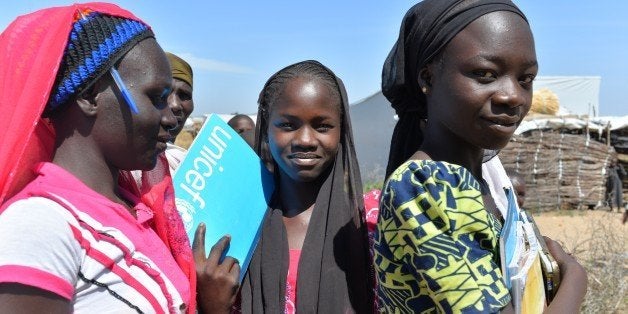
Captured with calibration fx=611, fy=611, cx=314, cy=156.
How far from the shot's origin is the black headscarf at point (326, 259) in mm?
1834

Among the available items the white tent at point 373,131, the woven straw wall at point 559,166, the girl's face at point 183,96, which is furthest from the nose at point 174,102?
the white tent at point 373,131

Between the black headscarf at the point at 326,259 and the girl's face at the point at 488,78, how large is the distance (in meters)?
0.62

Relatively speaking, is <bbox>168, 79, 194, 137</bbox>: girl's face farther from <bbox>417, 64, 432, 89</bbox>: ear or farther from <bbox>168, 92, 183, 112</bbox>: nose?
<bbox>417, 64, 432, 89</bbox>: ear

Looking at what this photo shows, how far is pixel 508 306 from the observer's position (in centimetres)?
129

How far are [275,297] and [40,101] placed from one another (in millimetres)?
917

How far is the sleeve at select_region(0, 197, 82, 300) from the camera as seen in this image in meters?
1.08

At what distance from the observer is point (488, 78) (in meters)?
1.36

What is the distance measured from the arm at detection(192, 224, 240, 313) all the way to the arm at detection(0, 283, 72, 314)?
1.82ft

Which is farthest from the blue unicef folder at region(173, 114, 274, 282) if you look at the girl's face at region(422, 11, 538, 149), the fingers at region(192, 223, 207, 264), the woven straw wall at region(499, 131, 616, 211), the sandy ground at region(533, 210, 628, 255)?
the woven straw wall at region(499, 131, 616, 211)

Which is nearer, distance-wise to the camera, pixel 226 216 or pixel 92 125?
pixel 92 125

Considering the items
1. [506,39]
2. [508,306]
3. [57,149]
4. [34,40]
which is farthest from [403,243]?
[34,40]

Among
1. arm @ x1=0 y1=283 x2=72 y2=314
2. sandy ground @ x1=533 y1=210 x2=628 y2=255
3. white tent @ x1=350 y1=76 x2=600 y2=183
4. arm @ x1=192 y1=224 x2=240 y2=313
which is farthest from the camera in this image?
white tent @ x1=350 y1=76 x2=600 y2=183

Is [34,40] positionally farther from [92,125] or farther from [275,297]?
[275,297]

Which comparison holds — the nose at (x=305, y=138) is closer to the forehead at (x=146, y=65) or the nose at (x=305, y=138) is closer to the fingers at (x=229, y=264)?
the fingers at (x=229, y=264)
